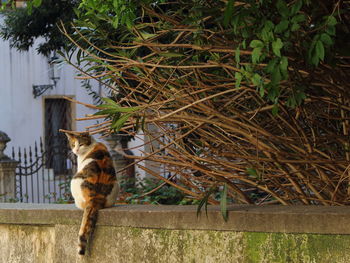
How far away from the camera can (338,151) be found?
363 cm

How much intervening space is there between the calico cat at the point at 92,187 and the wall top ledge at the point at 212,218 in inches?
2.5

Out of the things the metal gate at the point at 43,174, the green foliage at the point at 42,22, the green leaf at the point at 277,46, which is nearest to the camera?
the green leaf at the point at 277,46

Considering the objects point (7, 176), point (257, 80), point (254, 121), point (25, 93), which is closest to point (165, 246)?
point (254, 121)

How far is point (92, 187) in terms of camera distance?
3.98 m

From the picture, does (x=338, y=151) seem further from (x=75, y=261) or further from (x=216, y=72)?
(x=75, y=261)

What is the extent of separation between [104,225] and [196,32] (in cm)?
124

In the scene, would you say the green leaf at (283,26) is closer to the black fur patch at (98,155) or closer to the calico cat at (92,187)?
the calico cat at (92,187)

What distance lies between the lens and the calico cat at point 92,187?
3.78m

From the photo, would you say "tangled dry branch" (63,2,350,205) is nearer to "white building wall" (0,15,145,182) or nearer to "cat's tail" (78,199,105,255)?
"cat's tail" (78,199,105,255)

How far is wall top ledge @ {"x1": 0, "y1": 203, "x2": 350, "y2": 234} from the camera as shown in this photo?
3125mm

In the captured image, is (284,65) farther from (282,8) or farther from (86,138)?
(86,138)

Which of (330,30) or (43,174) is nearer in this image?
(330,30)

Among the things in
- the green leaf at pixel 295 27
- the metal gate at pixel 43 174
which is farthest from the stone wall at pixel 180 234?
the metal gate at pixel 43 174

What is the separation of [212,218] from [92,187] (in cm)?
88
